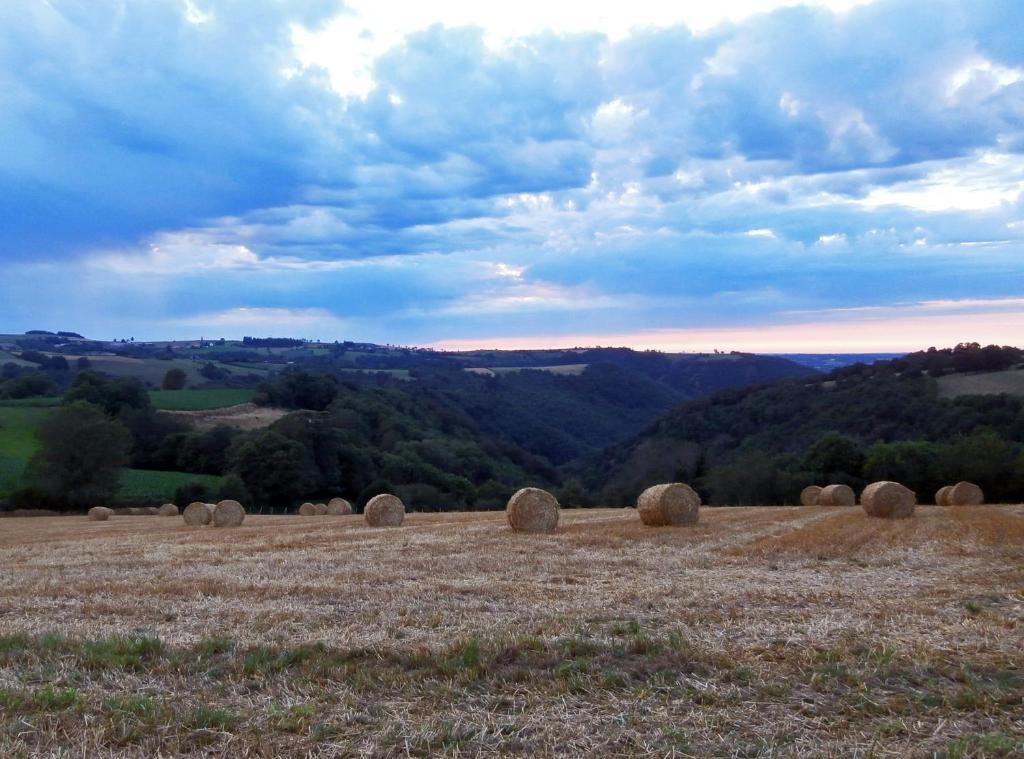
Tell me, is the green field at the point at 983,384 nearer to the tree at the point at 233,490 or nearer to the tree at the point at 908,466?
the tree at the point at 908,466

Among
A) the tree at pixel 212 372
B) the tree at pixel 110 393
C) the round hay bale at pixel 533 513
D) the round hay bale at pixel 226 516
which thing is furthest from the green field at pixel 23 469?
the tree at pixel 212 372

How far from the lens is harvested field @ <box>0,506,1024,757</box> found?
4.82 meters

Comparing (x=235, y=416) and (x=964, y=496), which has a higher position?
(x=964, y=496)

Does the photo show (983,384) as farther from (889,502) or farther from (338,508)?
(338,508)

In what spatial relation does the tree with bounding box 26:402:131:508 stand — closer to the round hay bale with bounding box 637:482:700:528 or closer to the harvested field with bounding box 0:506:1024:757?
the round hay bale with bounding box 637:482:700:528

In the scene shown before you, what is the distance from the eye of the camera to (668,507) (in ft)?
58.6

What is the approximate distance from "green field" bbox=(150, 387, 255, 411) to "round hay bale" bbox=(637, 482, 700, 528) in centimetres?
5384

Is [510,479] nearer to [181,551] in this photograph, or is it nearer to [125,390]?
[125,390]

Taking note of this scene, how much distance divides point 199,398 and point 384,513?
55869 millimetres

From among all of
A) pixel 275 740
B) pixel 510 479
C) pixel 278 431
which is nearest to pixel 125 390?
pixel 278 431

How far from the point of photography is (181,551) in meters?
14.4

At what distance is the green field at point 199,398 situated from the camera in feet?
218

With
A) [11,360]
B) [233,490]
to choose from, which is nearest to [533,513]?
[233,490]

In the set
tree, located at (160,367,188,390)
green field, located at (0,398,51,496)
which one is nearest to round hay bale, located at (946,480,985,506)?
green field, located at (0,398,51,496)
